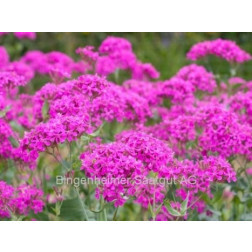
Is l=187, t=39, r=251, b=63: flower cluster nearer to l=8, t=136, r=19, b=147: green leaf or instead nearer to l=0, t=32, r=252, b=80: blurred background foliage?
l=8, t=136, r=19, b=147: green leaf

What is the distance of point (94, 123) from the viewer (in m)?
2.67

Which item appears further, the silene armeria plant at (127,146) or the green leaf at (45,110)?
the green leaf at (45,110)

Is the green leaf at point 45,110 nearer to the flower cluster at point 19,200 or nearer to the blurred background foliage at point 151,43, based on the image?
the flower cluster at point 19,200

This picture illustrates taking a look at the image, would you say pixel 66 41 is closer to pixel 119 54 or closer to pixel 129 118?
pixel 119 54

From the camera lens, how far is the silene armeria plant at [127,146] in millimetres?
2049

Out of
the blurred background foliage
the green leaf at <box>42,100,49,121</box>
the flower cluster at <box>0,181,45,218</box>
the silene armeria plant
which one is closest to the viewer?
the silene armeria plant

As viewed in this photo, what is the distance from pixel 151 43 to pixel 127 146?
598 centimetres

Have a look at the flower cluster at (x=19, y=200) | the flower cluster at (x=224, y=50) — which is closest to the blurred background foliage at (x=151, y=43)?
the flower cluster at (x=224, y=50)

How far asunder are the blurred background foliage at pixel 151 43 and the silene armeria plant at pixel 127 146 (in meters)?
3.62

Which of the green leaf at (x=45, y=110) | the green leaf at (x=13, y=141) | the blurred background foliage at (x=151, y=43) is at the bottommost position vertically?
the green leaf at (x=13, y=141)

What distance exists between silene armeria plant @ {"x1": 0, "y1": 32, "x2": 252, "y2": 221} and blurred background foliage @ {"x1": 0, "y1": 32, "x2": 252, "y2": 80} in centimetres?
362

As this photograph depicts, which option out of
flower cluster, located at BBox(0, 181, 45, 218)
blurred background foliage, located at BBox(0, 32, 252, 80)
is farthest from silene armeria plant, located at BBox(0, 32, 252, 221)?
blurred background foliage, located at BBox(0, 32, 252, 80)

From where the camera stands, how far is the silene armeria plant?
2.05 m

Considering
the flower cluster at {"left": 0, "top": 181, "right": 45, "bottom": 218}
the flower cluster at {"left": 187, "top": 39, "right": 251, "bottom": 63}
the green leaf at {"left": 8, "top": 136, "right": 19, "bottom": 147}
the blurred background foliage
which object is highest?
the blurred background foliage
